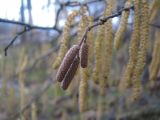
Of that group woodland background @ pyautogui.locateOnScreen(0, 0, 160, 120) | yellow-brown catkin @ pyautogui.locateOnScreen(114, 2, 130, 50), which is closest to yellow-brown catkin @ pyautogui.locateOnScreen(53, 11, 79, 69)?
yellow-brown catkin @ pyautogui.locateOnScreen(114, 2, 130, 50)

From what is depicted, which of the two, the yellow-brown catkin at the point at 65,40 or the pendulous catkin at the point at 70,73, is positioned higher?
the yellow-brown catkin at the point at 65,40

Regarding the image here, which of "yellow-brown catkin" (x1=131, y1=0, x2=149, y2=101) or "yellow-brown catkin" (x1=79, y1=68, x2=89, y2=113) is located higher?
"yellow-brown catkin" (x1=131, y1=0, x2=149, y2=101)

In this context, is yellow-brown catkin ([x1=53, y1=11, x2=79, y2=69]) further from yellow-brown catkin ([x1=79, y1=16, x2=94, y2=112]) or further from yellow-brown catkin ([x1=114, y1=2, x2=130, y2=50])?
yellow-brown catkin ([x1=114, y1=2, x2=130, y2=50])

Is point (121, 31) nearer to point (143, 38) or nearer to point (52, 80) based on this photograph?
point (143, 38)

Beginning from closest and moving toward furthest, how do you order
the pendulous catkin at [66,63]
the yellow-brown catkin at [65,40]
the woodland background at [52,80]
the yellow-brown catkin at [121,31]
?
the pendulous catkin at [66,63] → the yellow-brown catkin at [121,31] → the yellow-brown catkin at [65,40] → the woodland background at [52,80]

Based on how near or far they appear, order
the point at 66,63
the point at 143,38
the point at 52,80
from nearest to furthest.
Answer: the point at 66,63
the point at 143,38
the point at 52,80

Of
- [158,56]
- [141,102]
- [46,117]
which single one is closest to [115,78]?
[141,102]

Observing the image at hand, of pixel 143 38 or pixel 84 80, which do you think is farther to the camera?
pixel 84 80

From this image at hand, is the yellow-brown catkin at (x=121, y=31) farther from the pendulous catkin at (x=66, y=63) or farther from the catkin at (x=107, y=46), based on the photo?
the pendulous catkin at (x=66, y=63)

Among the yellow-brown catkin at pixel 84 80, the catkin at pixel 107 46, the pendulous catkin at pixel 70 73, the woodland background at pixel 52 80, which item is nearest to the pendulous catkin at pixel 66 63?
the pendulous catkin at pixel 70 73

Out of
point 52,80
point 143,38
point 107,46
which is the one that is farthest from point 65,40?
point 52,80

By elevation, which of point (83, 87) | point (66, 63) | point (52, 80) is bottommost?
point (52, 80)
